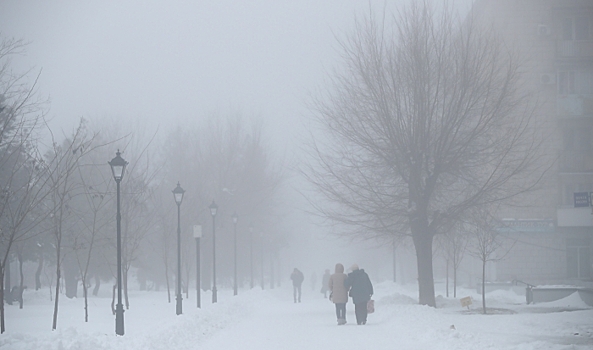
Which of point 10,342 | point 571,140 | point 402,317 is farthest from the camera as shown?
point 571,140

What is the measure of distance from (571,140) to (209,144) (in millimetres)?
28223

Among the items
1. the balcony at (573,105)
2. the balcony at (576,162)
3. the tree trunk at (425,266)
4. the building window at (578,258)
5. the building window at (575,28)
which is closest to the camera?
the tree trunk at (425,266)

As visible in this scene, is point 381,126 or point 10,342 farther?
point 381,126

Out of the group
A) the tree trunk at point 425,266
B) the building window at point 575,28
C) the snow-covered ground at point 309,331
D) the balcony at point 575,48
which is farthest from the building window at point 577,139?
the tree trunk at point 425,266

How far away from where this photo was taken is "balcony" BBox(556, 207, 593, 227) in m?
40.8

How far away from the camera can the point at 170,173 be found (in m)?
55.9

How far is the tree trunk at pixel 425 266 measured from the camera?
24.8 metres

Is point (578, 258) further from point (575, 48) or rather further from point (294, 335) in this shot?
point (294, 335)

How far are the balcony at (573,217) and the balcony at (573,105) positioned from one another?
580cm

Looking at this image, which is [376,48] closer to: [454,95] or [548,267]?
[454,95]

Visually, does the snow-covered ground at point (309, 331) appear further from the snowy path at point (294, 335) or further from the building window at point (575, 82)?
the building window at point (575, 82)

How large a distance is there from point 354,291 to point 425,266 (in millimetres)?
5510

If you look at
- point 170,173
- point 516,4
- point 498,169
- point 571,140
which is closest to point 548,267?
point 571,140

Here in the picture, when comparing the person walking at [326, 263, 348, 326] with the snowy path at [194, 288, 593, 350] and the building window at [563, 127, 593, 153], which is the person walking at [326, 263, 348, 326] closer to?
the snowy path at [194, 288, 593, 350]
